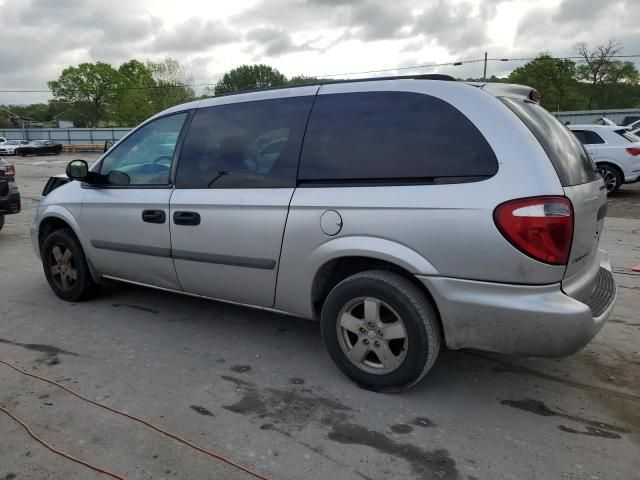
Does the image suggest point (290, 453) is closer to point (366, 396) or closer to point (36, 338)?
point (366, 396)

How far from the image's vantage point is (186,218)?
366 cm

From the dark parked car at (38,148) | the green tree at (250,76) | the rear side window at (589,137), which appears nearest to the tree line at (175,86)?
the green tree at (250,76)

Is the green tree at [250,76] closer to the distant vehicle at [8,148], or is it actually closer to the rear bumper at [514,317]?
the distant vehicle at [8,148]

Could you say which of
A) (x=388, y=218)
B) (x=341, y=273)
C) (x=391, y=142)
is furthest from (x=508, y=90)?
(x=341, y=273)

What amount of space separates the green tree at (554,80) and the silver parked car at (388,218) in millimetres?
53474

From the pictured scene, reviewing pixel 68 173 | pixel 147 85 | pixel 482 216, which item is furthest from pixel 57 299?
pixel 147 85

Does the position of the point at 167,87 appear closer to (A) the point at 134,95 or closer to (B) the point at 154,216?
(A) the point at 134,95

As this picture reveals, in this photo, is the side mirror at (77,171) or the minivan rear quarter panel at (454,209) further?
the side mirror at (77,171)

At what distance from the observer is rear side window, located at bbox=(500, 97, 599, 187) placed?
8.75ft

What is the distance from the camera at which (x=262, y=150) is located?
346 cm

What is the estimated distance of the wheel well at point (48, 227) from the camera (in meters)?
4.81

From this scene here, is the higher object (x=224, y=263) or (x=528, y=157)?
(x=528, y=157)

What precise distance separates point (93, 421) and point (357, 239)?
1.79 m

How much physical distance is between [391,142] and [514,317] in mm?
1162
